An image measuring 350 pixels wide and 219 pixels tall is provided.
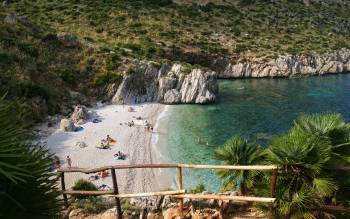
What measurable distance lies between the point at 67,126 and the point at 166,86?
70.4ft

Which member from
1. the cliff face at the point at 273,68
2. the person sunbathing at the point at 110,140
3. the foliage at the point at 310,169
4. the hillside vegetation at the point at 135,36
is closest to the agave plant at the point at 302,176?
the foliage at the point at 310,169

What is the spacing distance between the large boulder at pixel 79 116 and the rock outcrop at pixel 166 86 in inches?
365

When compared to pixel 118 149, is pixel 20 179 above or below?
above

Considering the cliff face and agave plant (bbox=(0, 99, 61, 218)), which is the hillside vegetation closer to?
the cliff face

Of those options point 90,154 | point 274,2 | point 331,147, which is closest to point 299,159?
point 331,147

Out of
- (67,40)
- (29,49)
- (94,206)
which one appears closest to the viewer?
(94,206)

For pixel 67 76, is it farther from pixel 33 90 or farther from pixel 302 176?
pixel 302 176

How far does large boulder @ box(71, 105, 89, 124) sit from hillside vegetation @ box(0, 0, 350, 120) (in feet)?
9.72

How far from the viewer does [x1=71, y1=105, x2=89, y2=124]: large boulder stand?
1689 inches

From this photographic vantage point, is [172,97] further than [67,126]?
Yes

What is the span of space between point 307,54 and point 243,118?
4577cm

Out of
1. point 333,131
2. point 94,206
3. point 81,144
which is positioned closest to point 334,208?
point 333,131

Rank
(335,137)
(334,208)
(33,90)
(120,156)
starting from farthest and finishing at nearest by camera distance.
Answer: (33,90), (120,156), (335,137), (334,208)

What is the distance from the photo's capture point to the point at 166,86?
5775 centimetres
